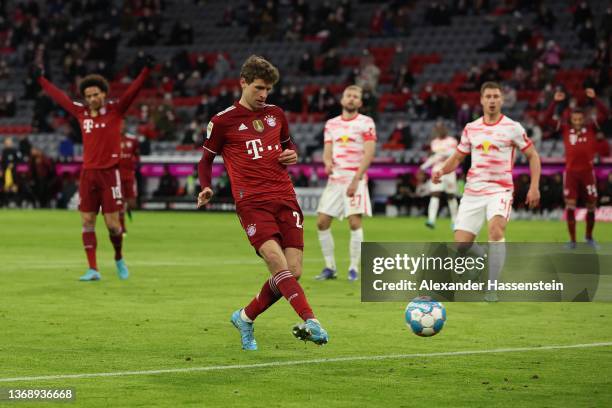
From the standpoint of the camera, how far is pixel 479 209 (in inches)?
508

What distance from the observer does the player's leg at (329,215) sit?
51.6ft

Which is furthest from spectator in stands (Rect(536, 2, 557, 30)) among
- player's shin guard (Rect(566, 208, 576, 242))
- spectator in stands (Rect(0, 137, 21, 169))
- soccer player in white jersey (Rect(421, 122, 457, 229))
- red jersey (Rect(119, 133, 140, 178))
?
player's shin guard (Rect(566, 208, 576, 242))

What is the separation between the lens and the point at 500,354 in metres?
9.16

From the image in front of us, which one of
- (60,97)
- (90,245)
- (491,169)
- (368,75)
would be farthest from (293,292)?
(368,75)

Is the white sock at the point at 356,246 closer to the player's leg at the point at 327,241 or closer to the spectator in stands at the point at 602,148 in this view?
the player's leg at the point at 327,241

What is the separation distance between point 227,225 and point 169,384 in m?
21.8

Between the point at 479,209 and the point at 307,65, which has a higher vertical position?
the point at 479,209

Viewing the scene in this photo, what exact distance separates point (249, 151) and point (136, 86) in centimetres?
540

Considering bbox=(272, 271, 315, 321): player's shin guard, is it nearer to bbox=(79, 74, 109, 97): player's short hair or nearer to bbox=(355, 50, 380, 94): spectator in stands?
bbox=(79, 74, 109, 97): player's short hair

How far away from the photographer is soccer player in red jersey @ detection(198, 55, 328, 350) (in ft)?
29.8

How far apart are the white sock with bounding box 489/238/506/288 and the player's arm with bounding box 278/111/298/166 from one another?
13.0ft

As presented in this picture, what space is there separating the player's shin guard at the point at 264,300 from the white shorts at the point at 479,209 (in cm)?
413

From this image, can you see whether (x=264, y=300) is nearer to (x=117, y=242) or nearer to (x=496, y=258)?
(x=496, y=258)

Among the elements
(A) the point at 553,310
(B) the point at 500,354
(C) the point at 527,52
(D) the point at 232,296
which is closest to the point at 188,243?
(D) the point at 232,296
